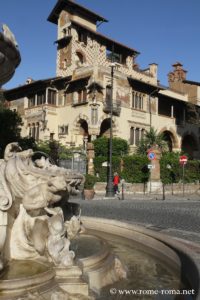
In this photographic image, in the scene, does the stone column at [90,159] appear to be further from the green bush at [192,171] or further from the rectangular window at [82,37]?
the rectangular window at [82,37]

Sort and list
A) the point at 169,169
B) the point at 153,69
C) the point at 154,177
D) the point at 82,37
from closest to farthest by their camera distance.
Answer: the point at 154,177
the point at 169,169
the point at 82,37
the point at 153,69

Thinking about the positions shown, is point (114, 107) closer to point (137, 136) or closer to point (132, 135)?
point (132, 135)

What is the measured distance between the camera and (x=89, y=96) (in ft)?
125

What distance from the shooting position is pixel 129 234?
6516 millimetres

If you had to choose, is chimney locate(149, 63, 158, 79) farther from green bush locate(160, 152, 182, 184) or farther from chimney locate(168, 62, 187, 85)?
green bush locate(160, 152, 182, 184)

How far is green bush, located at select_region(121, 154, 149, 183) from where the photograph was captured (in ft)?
99.7

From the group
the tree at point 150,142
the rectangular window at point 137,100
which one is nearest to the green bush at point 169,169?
the tree at point 150,142

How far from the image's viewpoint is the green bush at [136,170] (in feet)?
99.7

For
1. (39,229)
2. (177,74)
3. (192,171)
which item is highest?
(177,74)

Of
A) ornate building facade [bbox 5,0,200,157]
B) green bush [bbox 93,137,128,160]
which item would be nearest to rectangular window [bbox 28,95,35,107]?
ornate building facade [bbox 5,0,200,157]

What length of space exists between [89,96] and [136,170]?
11106mm

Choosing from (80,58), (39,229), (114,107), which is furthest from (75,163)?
(39,229)

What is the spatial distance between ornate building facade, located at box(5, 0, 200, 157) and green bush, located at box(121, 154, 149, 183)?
26.5 ft

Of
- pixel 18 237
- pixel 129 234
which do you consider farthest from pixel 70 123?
pixel 18 237
